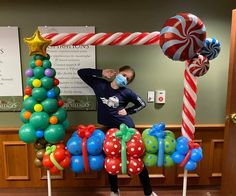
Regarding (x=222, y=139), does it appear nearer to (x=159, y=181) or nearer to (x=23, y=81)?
(x=159, y=181)

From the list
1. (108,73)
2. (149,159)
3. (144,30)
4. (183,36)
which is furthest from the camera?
(144,30)

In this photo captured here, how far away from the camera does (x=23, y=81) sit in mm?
2449

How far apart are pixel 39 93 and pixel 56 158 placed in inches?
20.4

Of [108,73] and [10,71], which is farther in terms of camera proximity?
[10,71]

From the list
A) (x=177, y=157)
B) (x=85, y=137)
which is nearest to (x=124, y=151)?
(x=85, y=137)

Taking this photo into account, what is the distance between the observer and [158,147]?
6.36ft

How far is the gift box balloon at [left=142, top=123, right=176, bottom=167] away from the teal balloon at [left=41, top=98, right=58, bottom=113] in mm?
759

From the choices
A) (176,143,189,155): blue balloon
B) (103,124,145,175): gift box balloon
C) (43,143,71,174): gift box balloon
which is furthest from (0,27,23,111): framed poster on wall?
(176,143,189,155): blue balloon

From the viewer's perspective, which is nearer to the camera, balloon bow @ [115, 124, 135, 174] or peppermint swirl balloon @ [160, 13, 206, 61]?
peppermint swirl balloon @ [160, 13, 206, 61]

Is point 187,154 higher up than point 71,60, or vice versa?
point 71,60

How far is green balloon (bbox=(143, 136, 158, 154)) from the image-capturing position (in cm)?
192

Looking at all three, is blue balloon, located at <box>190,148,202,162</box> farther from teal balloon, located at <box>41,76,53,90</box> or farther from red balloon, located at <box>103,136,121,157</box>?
teal balloon, located at <box>41,76,53,90</box>

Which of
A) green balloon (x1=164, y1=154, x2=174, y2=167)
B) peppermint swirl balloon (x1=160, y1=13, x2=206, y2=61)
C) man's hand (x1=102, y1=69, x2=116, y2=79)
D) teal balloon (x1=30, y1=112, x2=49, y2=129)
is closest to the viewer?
peppermint swirl balloon (x1=160, y1=13, x2=206, y2=61)

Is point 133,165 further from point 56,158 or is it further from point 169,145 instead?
point 56,158
